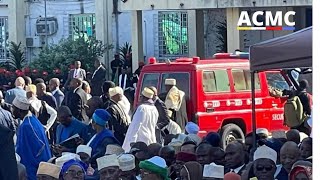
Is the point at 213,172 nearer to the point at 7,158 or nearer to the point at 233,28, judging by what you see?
the point at 7,158

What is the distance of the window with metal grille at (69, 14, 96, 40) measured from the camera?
30344 mm

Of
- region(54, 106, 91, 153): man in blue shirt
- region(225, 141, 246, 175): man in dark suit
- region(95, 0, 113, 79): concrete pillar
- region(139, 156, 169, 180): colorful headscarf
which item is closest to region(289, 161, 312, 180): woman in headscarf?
region(139, 156, 169, 180): colorful headscarf

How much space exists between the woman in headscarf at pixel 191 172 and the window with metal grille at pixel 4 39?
24.4 meters

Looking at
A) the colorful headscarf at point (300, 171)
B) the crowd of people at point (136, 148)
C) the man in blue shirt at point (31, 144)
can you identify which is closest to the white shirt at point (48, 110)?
the crowd of people at point (136, 148)

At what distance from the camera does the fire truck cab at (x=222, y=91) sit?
47.7 feet

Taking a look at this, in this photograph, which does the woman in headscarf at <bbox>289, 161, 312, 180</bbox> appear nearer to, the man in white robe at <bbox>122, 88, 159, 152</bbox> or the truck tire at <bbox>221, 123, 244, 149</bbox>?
the man in white robe at <bbox>122, 88, 159, 152</bbox>

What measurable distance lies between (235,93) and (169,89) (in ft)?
4.14

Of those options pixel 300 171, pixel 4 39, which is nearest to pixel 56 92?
pixel 300 171

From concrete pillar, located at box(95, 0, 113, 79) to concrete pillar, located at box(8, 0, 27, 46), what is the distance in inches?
123

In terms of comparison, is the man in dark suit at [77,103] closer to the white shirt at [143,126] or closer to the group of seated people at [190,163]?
the white shirt at [143,126]

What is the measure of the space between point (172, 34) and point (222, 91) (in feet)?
45.9
